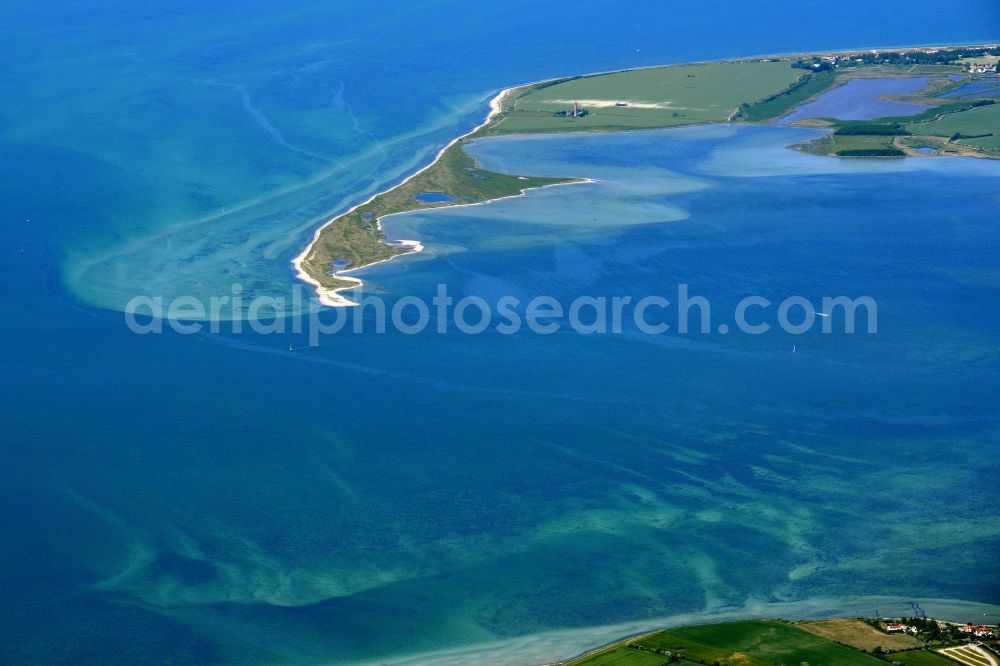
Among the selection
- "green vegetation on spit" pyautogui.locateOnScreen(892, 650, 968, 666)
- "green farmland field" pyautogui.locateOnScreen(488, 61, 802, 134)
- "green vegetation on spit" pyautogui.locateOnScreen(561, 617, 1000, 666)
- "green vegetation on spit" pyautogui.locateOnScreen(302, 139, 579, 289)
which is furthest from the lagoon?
"green vegetation on spit" pyautogui.locateOnScreen(892, 650, 968, 666)

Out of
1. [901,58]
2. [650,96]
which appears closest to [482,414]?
[650,96]

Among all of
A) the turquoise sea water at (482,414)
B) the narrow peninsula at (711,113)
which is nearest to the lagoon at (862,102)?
the narrow peninsula at (711,113)

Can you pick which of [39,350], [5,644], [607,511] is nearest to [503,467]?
[607,511]

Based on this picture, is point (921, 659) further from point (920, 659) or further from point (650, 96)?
point (650, 96)

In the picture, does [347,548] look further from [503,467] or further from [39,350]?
[39,350]

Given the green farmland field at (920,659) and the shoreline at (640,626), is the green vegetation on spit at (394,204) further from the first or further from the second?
the green farmland field at (920,659)
